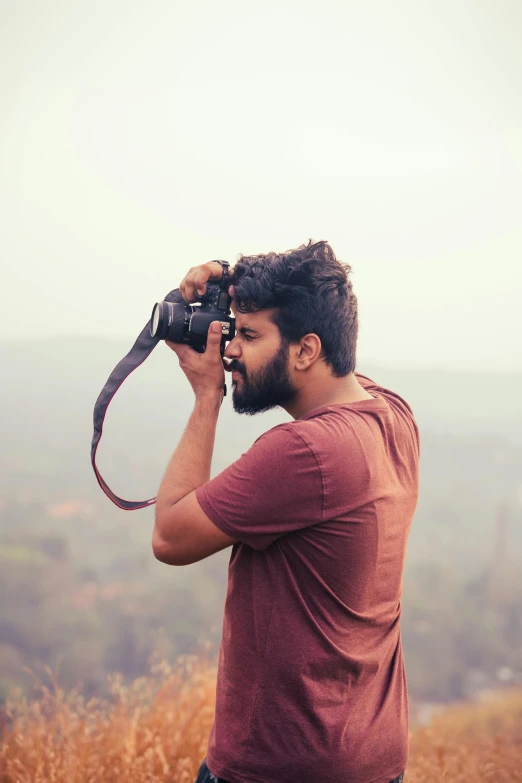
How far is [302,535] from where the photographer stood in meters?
1.11

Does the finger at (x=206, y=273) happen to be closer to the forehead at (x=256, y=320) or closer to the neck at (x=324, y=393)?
the forehead at (x=256, y=320)

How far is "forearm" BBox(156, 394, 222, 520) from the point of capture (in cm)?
118

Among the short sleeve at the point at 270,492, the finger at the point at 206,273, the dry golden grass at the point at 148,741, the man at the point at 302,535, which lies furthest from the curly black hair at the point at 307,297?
the dry golden grass at the point at 148,741

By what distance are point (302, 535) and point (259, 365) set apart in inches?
12.4

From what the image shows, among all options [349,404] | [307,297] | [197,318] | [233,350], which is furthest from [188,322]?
[349,404]

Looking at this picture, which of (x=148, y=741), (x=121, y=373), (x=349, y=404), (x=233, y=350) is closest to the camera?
(x=349, y=404)

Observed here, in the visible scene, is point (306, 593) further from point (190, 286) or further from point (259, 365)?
point (190, 286)

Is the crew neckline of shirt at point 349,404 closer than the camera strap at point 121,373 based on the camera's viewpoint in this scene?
Yes

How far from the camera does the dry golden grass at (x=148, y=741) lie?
221cm

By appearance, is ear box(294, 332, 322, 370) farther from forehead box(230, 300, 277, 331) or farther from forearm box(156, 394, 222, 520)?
forearm box(156, 394, 222, 520)

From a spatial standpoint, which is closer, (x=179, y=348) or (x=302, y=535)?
(x=302, y=535)

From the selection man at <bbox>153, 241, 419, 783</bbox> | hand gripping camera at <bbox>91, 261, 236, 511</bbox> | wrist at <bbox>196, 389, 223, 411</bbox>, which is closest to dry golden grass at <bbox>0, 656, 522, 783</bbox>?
man at <bbox>153, 241, 419, 783</bbox>

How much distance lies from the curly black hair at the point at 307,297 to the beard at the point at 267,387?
0.04 meters

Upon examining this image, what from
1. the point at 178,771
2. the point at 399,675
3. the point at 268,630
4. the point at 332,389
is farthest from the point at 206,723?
the point at 332,389
